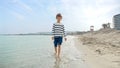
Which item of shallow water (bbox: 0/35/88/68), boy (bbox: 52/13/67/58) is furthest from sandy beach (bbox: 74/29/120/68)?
boy (bbox: 52/13/67/58)

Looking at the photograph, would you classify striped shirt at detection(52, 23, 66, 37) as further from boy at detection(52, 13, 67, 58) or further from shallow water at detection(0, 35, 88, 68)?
shallow water at detection(0, 35, 88, 68)

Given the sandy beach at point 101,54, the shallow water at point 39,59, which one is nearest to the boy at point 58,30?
the shallow water at point 39,59

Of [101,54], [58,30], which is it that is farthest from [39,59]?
[101,54]

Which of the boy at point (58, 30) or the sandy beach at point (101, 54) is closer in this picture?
the sandy beach at point (101, 54)

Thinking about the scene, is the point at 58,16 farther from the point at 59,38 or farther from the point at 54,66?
the point at 54,66

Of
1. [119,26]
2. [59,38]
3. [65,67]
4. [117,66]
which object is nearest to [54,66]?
[65,67]

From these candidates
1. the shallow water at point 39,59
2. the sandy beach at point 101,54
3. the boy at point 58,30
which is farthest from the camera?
the boy at point 58,30

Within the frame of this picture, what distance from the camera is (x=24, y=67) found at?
8062mm

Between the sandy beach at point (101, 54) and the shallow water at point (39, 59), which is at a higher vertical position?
the sandy beach at point (101, 54)

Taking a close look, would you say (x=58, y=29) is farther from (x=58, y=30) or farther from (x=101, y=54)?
(x=101, y=54)

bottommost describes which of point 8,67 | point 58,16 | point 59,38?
point 8,67

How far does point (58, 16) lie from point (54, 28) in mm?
553

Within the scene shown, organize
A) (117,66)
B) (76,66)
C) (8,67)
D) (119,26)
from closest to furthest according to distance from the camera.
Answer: (117,66)
(76,66)
(8,67)
(119,26)

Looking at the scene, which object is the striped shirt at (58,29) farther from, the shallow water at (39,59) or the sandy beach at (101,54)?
the sandy beach at (101,54)
